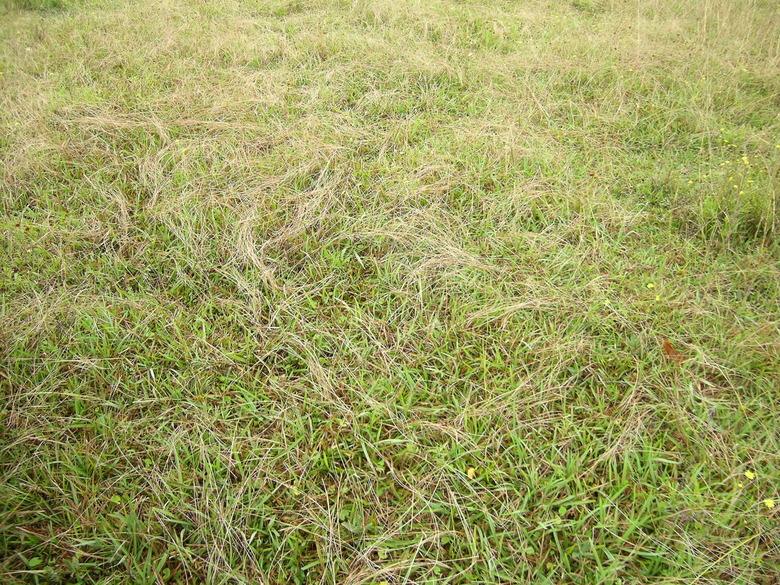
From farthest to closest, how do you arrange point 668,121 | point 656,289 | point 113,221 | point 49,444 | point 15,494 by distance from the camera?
1. point 668,121
2. point 113,221
3. point 656,289
4. point 49,444
5. point 15,494

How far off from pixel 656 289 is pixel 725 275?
0.41m

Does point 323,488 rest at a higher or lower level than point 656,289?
lower

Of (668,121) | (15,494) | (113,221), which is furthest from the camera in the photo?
(668,121)

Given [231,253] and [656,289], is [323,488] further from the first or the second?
[656,289]

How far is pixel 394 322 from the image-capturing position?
2184 millimetres

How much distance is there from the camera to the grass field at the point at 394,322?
1527mm

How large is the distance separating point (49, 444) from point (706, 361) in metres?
2.79

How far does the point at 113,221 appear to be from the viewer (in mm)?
2688

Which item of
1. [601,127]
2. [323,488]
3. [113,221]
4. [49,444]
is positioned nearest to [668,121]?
[601,127]

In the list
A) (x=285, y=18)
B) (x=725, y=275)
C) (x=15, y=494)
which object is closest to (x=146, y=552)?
(x=15, y=494)

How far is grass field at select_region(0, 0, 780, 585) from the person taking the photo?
1527 millimetres

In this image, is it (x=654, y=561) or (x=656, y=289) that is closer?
(x=654, y=561)

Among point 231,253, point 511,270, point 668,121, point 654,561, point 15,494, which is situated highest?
point 668,121

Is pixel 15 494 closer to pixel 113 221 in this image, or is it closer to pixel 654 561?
pixel 113 221
